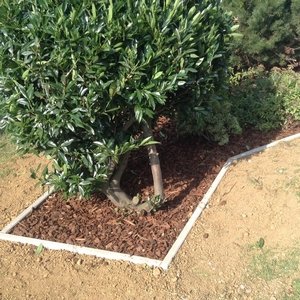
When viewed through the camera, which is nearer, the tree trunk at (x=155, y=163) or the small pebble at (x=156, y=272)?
the small pebble at (x=156, y=272)

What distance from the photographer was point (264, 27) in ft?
24.2

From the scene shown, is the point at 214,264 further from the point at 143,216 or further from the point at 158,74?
the point at 158,74

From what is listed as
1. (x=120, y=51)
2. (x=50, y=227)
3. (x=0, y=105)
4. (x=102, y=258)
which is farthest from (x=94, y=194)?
(x=120, y=51)

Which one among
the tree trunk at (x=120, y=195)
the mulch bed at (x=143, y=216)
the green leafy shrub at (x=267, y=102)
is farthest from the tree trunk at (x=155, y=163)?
the green leafy shrub at (x=267, y=102)

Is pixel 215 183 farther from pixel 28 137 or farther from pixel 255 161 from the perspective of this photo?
pixel 28 137

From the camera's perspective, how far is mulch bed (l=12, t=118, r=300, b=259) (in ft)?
14.4

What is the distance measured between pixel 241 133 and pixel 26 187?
2.87m

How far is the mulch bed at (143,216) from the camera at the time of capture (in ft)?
14.4

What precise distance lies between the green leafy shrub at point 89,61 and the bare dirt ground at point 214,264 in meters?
0.81

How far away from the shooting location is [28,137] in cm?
372

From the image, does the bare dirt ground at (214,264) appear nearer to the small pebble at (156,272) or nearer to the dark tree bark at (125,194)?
the small pebble at (156,272)

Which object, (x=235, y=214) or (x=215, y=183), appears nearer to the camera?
(x=235, y=214)

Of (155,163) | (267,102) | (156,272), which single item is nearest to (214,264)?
(156,272)

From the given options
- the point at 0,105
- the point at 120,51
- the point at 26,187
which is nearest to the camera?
the point at 120,51
